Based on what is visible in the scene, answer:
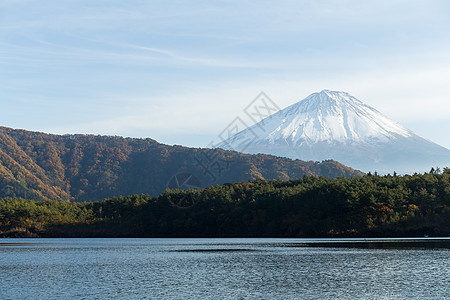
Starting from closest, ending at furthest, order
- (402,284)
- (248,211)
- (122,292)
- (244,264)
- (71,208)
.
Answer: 1. (122,292)
2. (402,284)
3. (244,264)
4. (248,211)
5. (71,208)

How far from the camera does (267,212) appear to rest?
14438 cm

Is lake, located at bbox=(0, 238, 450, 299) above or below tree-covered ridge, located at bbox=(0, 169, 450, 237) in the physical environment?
below

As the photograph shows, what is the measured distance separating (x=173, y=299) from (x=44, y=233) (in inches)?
5506

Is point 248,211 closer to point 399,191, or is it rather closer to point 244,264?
point 399,191

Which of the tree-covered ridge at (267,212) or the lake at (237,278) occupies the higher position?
the tree-covered ridge at (267,212)

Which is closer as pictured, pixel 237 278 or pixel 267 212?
pixel 237 278

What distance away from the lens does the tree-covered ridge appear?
122938 millimetres

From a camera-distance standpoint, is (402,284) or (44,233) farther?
(44,233)

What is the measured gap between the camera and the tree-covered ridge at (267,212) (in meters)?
Result: 123

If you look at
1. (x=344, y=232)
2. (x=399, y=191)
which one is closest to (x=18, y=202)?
(x=344, y=232)

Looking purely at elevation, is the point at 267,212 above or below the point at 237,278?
above

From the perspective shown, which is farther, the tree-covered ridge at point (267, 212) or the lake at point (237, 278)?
the tree-covered ridge at point (267, 212)

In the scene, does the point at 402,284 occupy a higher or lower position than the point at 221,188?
lower

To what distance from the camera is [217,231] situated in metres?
154
